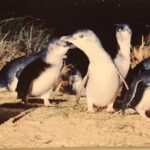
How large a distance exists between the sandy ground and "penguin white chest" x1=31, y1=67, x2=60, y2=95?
0.18 m

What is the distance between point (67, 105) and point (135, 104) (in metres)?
0.63

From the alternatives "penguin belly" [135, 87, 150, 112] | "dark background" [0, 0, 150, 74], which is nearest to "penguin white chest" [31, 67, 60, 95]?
"penguin belly" [135, 87, 150, 112]

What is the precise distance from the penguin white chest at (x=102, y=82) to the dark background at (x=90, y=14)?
234 cm

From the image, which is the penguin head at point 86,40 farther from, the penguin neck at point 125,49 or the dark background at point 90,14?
the dark background at point 90,14

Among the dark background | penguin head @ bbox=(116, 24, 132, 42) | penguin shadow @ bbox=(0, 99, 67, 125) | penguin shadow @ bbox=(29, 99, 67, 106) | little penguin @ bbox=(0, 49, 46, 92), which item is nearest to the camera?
penguin shadow @ bbox=(0, 99, 67, 125)

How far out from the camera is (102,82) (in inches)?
167

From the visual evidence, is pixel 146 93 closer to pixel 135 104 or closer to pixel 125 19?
pixel 135 104

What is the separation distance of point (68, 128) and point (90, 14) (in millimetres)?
2953

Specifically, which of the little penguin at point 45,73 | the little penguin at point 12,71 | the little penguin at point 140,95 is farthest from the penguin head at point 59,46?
the little penguin at point 12,71

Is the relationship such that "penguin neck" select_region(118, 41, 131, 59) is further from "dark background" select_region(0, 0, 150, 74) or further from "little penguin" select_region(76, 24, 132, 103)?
"dark background" select_region(0, 0, 150, 74)

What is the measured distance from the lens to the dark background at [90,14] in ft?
22.0

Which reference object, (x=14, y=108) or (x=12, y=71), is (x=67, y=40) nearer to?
(x=14, y=108)

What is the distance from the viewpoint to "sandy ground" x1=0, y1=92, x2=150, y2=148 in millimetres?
3768

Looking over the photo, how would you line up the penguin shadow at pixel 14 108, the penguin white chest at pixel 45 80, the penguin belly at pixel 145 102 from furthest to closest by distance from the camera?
the penguin white chest at pixel 45 80
the penguin shadow at pixel 14 108
the penguin belly at pixel 145 102
